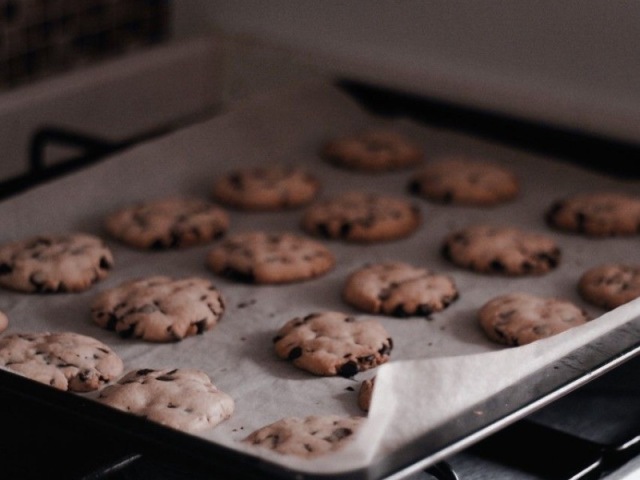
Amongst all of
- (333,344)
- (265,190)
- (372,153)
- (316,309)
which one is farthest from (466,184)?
(333,344)

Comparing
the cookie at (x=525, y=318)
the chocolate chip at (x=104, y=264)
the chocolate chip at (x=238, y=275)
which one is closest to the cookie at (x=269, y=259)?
the chocolate chip at (x=238, y=275)

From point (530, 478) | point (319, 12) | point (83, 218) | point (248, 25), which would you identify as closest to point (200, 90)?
point (248, 25)

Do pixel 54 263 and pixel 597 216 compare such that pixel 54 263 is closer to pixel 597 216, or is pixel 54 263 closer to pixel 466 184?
pixel 466 184

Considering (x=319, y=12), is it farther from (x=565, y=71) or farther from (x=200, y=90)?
(x=565, y=71)

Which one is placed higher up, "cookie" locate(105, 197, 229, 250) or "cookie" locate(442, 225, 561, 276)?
"cookie" locate(442, 225, 561, 276)

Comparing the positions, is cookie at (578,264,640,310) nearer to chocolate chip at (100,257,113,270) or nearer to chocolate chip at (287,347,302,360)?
chocolate chip at (287,347,302,360)

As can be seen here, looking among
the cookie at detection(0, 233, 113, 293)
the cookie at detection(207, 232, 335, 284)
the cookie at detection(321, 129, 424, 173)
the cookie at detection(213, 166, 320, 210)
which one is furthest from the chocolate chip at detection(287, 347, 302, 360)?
the cookie at detection(321, 129, 424, 173)
